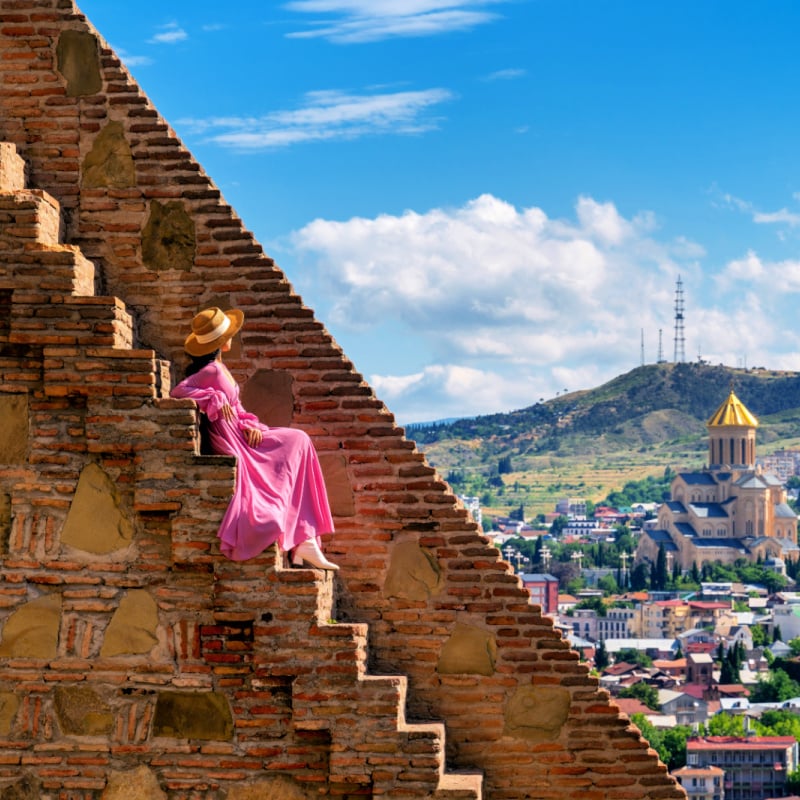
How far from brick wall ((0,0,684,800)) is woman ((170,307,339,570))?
0.11 m

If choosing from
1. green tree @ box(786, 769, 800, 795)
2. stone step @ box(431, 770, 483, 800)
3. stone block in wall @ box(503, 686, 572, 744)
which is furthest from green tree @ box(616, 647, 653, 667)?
stone step @ box(431, 770, 483, 800)

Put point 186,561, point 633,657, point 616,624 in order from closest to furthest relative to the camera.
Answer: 1. point 186,561
2. point 633,657
3. point 616,624

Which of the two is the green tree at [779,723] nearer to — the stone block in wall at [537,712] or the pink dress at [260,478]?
the stone block in wall at [537,712]

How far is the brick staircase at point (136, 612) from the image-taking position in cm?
781

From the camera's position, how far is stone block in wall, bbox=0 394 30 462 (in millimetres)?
8102

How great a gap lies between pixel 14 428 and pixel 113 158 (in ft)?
5.10

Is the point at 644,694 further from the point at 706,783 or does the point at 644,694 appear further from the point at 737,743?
the point at 706,783

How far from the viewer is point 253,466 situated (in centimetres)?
797

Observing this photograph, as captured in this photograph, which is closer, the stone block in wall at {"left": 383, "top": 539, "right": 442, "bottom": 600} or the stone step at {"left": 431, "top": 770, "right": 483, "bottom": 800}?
the stone step at {"left": 431, "top": 770, "right": 483, "bottom": 800}

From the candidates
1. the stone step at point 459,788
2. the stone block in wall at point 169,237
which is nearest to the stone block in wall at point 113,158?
the stone block in wall at point 169,237

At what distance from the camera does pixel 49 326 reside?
7.99m

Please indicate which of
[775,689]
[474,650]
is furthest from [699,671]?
[474,650]

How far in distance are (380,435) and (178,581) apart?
1.33 m

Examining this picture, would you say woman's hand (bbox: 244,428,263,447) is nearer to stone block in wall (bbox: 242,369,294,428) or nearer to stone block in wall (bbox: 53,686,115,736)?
stone block in wall (bbox: 242,369,294,428)
